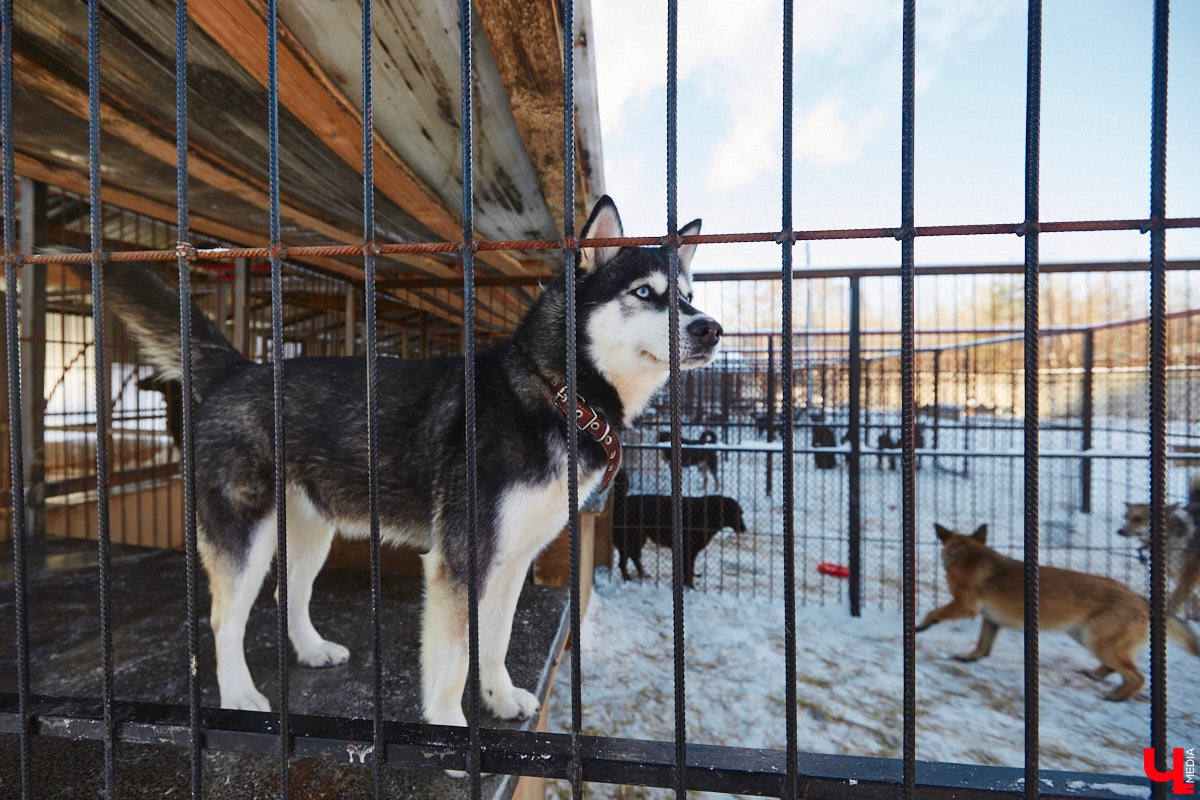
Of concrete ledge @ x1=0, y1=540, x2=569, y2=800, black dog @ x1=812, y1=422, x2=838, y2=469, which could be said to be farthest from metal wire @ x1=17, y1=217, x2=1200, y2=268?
black dog @ x1=812, y1=422, x2=838, y2=469

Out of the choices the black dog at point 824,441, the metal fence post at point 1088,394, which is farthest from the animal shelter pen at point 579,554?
the black dog at point 824,441

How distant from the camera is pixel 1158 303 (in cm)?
104

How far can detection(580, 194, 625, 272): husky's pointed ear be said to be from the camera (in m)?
1.59

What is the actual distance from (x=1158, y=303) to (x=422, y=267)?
5.09 metres

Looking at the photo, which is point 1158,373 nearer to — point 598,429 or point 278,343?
point 598,429

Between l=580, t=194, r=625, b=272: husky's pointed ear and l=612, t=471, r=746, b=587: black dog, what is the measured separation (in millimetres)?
3583

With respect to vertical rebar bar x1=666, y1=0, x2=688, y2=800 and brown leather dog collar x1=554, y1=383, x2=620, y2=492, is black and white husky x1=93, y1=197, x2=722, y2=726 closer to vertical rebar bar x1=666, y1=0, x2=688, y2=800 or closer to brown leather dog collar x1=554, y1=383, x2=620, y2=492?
brown leather dog collar x1=554, y1=383, x2=620, y2=492

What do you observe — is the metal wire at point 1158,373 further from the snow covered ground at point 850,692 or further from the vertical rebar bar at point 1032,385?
the snow covered ground at point 850,692

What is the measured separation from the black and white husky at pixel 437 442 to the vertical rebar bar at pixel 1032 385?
889 mm

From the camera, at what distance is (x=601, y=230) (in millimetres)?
1843

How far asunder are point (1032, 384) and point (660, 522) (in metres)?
4.57

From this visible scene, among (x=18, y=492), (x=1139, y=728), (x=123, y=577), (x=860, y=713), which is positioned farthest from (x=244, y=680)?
(x=1139, y=728)

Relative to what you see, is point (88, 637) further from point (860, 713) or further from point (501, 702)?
point (860, 713)

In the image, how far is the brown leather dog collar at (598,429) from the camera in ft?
6.04
